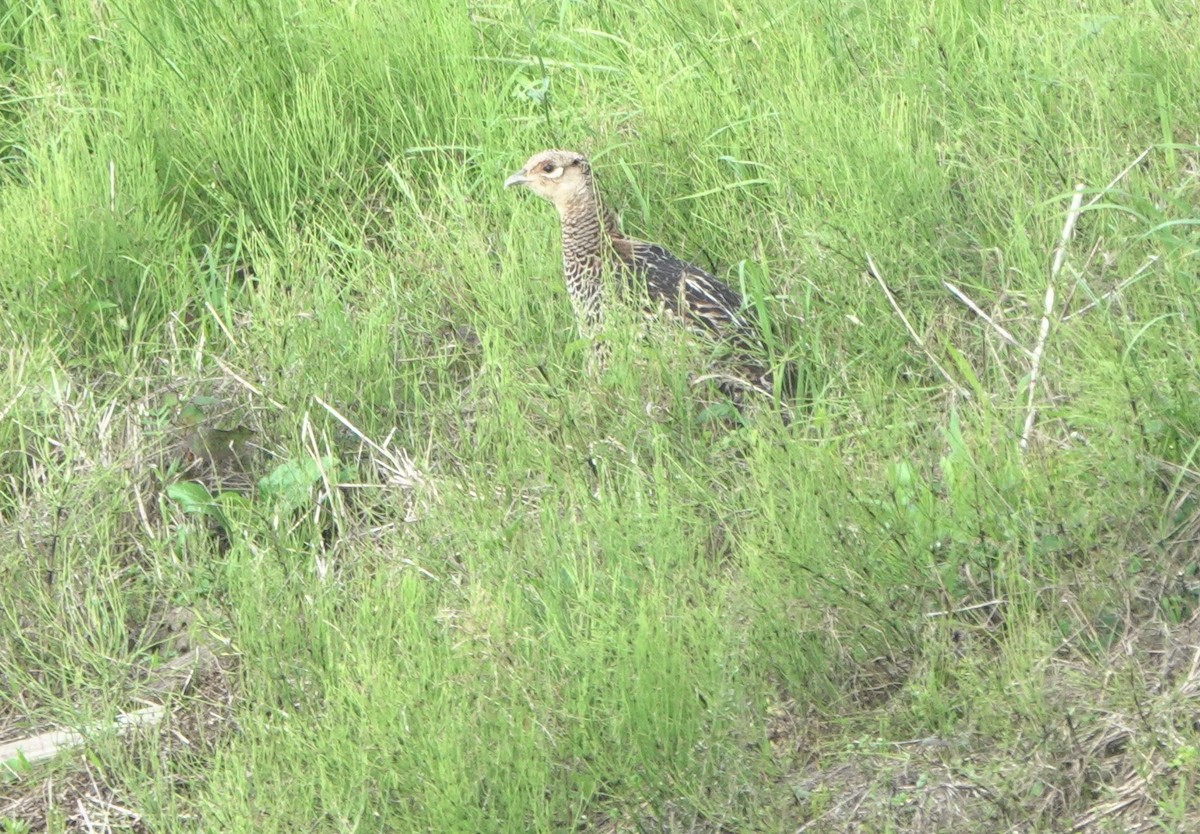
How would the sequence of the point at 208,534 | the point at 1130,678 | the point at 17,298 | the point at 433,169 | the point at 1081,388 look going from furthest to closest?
the point at 433,169 → the point at 17,298 → the point at 208,534 → the point at 1081,388 → the point at 1130,678

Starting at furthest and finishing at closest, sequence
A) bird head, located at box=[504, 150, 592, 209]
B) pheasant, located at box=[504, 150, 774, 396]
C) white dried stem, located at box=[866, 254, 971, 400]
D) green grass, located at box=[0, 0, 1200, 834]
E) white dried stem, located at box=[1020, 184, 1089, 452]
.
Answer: bird head, located at box=[504, 150, 592, 209]
pheasant, located at box=[504, 150, 774, 396]
white dried stem, located at box=[866, 254, 971, 400]
white dried stem, located at box=[1020, 184, 1089, 452]
green grass, located at box=[0, 0, 1200, 834]

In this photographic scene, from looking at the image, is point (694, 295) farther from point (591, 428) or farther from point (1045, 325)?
point (1045, 325)

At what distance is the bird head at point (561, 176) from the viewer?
523cm

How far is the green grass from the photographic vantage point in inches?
133

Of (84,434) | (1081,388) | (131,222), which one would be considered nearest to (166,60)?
(131,222)

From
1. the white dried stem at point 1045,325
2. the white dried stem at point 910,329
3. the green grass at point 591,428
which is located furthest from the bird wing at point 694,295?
the white dried stem at point 1045,325

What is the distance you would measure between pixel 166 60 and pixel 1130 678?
13.5 ft

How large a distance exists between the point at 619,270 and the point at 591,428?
0.69m

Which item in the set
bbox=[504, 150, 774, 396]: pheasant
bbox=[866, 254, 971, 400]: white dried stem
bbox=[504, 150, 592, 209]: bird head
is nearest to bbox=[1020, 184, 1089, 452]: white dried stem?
bbox=[866, 254, 971, 400]: white dried stem

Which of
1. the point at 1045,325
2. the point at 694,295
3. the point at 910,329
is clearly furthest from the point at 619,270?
the point at 1045,325

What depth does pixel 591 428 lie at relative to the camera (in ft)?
14.5

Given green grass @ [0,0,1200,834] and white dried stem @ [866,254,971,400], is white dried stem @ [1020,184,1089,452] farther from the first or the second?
white dried stem @ [866,254,971,400]

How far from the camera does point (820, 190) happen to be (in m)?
4.97

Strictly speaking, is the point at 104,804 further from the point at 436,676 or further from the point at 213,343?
the point at 213,343
